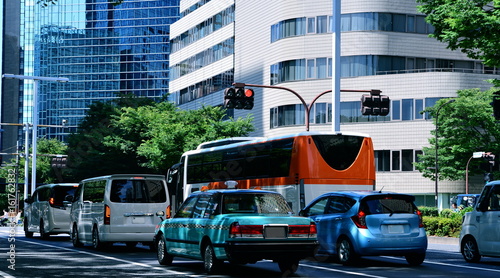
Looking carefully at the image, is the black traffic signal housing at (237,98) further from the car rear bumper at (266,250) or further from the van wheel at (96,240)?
the car rear bumper at (266,250)

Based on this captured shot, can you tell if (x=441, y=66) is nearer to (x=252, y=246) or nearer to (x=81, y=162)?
(x=81, y=162)

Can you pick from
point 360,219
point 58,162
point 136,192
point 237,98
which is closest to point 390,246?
point 360,219

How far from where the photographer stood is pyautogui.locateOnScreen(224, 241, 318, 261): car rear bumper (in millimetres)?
13609

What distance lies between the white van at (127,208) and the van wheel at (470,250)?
7571 mm

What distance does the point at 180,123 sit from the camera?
56.1 metres

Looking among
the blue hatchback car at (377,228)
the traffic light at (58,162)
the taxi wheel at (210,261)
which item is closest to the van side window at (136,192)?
the blue hatchback car at (377,228)

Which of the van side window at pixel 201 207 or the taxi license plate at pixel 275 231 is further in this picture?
the van side window at pixel 201 207

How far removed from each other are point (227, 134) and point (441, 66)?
1766 centimetres

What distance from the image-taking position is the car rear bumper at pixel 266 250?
536 inches

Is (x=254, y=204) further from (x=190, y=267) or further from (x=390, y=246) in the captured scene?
(x=390, y=246)

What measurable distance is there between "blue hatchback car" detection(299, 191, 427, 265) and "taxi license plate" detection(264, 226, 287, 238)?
9.98ft

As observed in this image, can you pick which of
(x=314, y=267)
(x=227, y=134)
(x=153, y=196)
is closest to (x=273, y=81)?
(x=227, y=134)

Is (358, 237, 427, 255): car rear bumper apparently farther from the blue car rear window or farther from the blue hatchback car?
the blue car rear window

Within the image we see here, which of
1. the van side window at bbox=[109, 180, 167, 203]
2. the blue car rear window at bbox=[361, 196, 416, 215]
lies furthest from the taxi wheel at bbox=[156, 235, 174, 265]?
the van side window at bbox=[109, 180, 167, 203]
